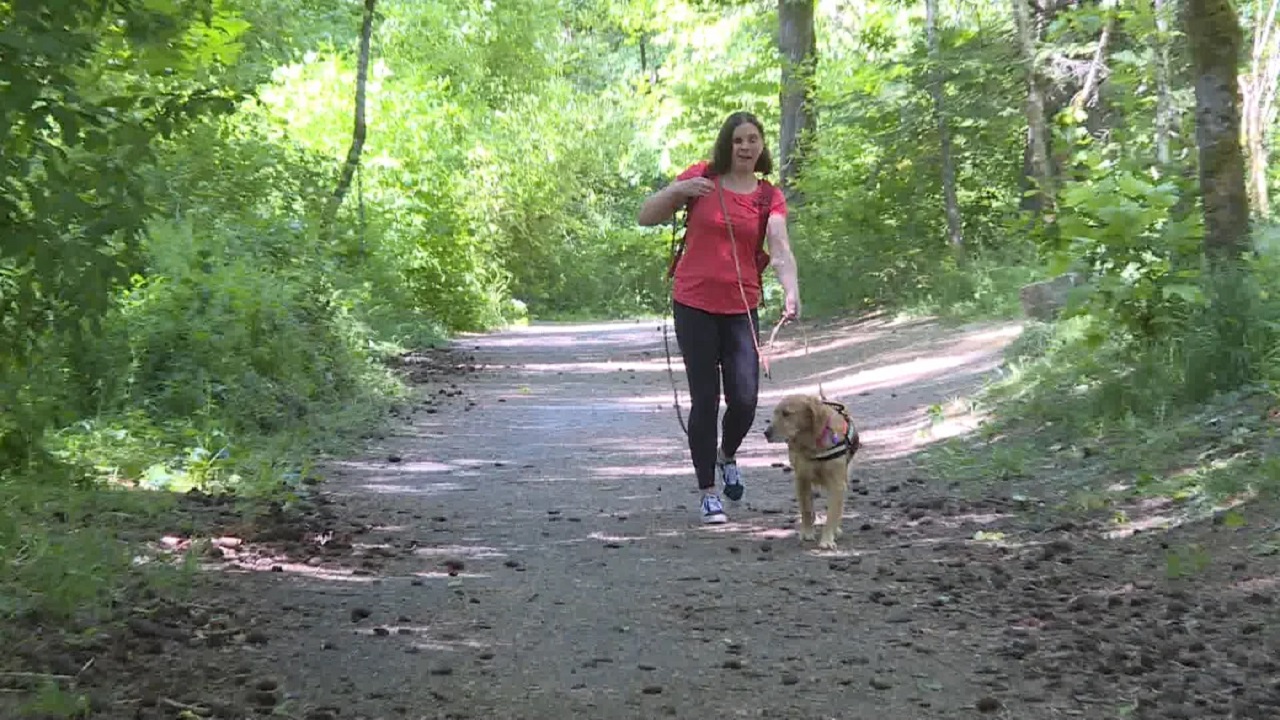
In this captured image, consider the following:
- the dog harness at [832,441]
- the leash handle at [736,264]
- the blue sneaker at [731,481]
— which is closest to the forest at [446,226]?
the dog harness at [832,441]

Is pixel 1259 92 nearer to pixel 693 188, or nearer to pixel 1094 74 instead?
pixel 1094 74

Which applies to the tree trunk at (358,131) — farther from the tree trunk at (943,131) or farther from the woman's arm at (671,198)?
the woman's arm at (671,198)

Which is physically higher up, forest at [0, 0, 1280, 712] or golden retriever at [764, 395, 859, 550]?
forest at [0, 0, 1280, 712]

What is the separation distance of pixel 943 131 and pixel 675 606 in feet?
51.4

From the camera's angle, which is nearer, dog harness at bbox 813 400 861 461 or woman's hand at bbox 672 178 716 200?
dog harness at bbox 813 400 861 461

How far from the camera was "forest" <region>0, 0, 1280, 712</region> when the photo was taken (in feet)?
16.0

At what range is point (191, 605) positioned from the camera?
5.32 meters

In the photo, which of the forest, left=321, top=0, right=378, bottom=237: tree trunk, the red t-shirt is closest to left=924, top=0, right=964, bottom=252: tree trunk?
the forest

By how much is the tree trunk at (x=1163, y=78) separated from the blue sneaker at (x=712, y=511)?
23.8 feet

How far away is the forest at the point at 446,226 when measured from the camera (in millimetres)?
4863

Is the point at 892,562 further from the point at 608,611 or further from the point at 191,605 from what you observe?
the point at 191,605

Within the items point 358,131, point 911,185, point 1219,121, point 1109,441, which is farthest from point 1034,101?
point 1109,441

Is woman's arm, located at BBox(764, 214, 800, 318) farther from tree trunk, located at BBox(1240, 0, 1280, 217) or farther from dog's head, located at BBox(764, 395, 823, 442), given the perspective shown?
tree trunk, located at BBox(1240, 0, 1280, 217)

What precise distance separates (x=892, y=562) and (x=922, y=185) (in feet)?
51.9
